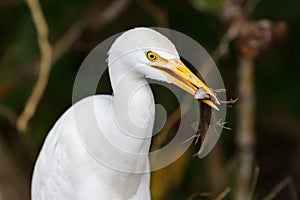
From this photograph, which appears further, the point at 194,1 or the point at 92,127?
the point at 194,1

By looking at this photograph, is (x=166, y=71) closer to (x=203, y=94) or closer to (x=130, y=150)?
(x=203, y=94)

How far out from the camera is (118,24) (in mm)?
3363

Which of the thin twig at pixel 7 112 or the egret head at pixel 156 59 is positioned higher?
the egret head at pixel 156 59

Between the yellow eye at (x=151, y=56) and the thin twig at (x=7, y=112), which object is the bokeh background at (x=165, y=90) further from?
the yellow eye at (x=151, y=56)

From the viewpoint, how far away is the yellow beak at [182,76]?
164 cm

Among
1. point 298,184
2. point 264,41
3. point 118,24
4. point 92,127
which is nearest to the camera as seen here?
point 92,127

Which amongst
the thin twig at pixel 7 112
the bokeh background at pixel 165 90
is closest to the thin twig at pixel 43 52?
the bokeh background at pixel 165 90

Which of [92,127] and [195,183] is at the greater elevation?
[92,127]

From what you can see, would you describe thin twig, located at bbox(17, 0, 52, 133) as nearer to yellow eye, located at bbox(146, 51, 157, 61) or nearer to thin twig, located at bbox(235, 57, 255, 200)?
thin twig, located at bbox(235, 57, 255, 200)

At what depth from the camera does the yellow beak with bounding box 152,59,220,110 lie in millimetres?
1640

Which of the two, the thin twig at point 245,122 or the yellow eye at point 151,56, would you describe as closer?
the yellow eye at point 151,56

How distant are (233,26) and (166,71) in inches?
38.2

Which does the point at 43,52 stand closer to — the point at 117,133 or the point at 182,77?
the point at 117,133

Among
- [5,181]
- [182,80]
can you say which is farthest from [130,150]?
[5,181]
